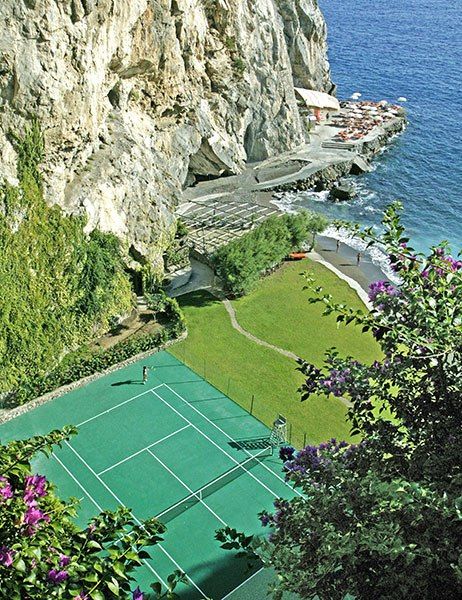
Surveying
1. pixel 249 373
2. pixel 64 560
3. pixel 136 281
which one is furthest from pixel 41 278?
pixel 64 560

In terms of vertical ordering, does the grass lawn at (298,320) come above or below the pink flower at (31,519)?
below

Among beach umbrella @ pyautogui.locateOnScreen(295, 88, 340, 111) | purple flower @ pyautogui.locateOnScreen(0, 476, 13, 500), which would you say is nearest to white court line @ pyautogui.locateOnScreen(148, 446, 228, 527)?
purple flower @ pyautogui.locateOnScreen(0, 476, 13, 500)

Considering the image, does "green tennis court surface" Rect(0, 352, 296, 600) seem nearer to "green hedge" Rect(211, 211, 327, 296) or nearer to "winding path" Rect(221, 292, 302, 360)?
"winding path" Rect(221, 292, 302, 360)

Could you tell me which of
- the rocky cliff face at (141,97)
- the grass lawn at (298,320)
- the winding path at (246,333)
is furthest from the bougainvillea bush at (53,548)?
the grass lawn at (298,320)

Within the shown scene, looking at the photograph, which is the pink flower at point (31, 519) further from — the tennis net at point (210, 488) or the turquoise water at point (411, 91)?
the turquoise water at point (411, 91)

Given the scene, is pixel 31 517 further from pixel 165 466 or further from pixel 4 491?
pixel 165 466

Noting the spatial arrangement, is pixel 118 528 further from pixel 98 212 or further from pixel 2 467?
pixel 98 212
